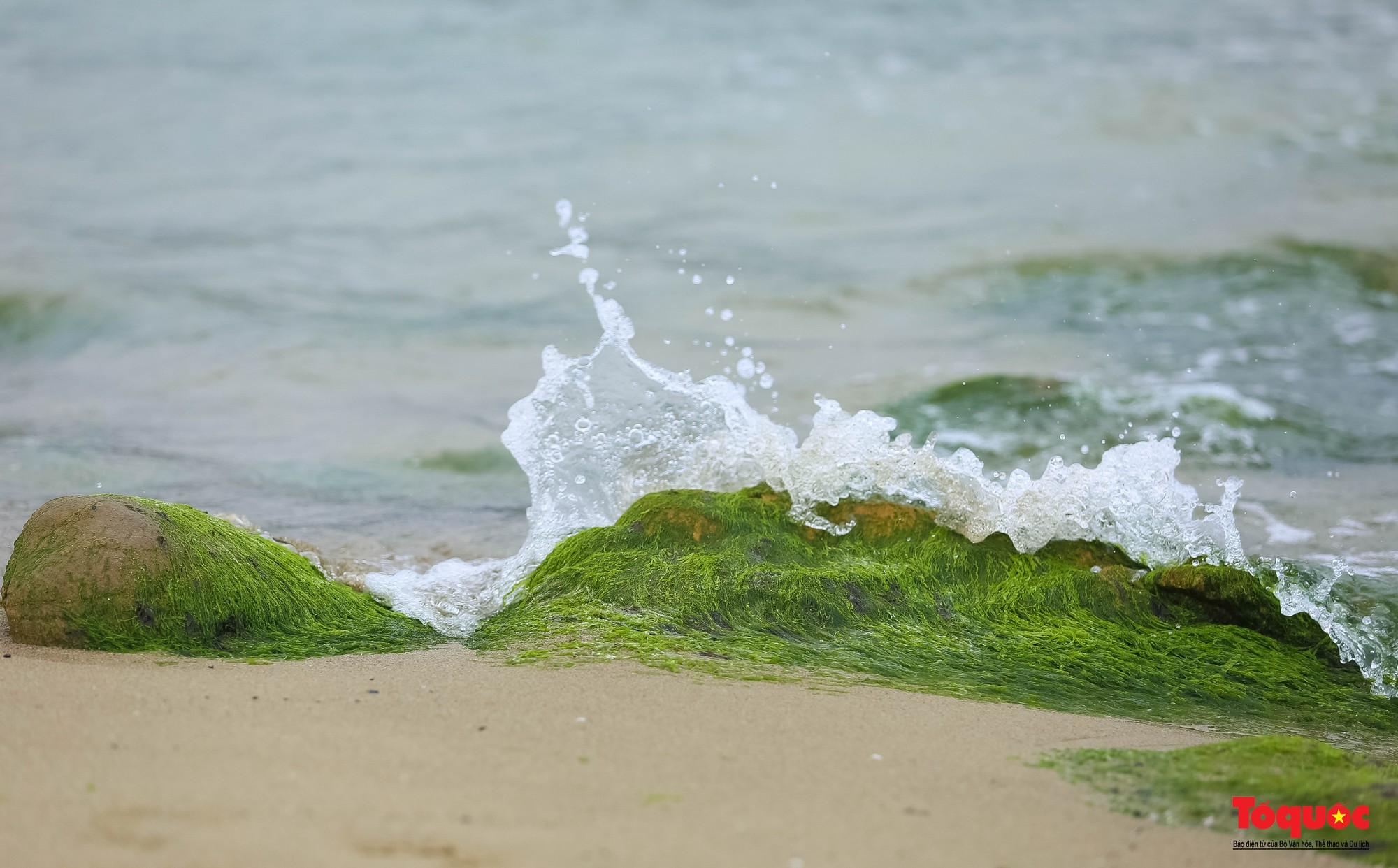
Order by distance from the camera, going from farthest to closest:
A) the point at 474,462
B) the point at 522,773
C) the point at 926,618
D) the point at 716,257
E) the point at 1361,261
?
1. the point at 716,257
2. the point at 1361,261
3. the point at 474,462
4. the point at 926,618
5. the point at 522,773

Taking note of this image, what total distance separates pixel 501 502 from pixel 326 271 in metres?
5.17

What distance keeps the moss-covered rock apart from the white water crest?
1.28 ft

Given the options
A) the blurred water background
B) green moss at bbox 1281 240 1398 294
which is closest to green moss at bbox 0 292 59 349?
the blurred water background

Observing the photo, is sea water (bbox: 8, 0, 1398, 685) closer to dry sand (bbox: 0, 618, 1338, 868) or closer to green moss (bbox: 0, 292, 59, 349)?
green moss (bbox: 0, 292, 59, 349)

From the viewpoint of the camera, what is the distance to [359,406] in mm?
7871

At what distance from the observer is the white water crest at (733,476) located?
4758mm

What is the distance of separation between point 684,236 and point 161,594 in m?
8.37

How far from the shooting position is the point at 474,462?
23.1ft

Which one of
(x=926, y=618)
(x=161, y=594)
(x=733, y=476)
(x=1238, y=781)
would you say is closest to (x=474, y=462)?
(x=733, y=476)

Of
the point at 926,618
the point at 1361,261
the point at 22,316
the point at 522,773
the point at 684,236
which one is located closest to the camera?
the point at 522,773

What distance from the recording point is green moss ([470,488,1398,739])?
3895 millimetres

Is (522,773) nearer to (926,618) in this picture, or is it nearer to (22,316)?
(926,618)

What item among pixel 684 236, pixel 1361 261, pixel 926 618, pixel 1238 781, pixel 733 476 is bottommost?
pixel 1238 781

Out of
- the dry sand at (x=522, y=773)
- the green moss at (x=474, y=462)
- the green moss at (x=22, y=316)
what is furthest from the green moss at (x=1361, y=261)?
the green moss at (x=22, y=316)
